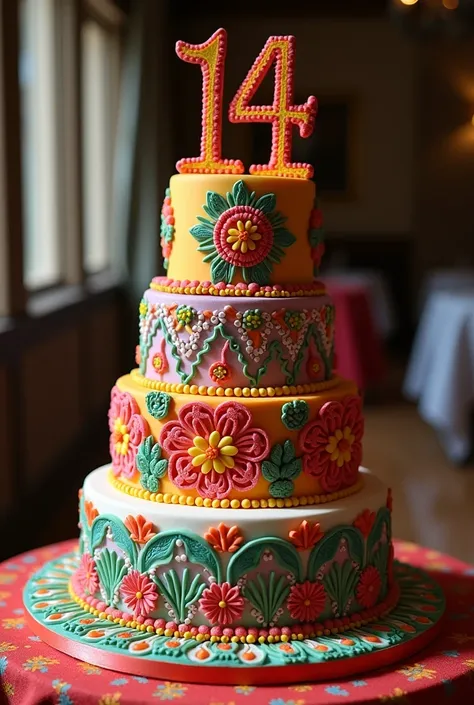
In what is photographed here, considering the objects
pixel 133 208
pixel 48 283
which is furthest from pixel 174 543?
pixel 133 208

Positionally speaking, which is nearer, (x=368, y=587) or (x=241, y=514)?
A: (x=241, y=514)

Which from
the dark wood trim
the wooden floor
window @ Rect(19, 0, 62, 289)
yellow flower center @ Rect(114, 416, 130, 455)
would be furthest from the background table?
yellow flower center @ Rect(114, 416, 130, 455)

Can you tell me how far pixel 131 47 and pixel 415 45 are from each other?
13.6 feet

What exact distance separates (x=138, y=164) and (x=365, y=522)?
5.45 m

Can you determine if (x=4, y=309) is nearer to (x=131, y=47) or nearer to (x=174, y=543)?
(x=174, y=543)

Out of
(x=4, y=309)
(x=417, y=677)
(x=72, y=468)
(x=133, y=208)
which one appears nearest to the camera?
(x=417, y=677)

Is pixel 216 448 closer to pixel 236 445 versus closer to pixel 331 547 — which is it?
pixel 236 445

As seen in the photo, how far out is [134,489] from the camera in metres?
2.08

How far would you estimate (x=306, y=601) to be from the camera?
1.95 m

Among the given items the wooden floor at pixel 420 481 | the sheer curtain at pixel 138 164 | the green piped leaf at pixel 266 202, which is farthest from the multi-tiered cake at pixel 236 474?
the sheer curtain at pixel 138 164

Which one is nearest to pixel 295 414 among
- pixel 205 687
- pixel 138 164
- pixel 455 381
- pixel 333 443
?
pixel 333 443

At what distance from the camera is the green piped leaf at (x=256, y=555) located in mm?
1910

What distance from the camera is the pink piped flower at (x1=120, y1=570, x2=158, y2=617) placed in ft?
6.39

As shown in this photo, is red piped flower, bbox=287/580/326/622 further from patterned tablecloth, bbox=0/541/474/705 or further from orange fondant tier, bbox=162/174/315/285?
orange fondant tier, bbox=162/174/315/285
